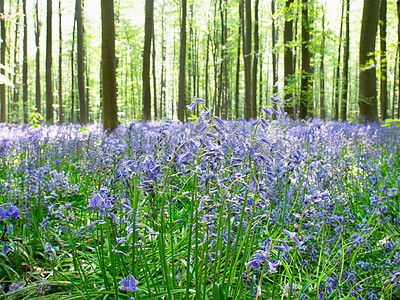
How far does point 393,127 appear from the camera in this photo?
27.4 feet

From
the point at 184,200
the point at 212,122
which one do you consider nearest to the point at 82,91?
the point at 184,200

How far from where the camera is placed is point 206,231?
64.9 inches

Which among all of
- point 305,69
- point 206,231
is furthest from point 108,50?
point 305,69

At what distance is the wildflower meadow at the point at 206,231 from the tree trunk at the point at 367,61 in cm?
679

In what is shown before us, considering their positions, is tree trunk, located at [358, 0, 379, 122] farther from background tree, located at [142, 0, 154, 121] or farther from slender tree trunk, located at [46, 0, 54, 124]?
slender tree trunk, located at [46, 0, 54, 124]

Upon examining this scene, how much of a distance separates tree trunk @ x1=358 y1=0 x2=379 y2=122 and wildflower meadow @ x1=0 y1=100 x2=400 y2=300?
679cm

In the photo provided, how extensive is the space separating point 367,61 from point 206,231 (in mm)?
9718

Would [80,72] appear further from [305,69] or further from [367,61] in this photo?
[367,61]

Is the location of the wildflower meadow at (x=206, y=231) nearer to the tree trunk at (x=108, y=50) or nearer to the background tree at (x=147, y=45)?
the tree trunk at (x=108, y=50)

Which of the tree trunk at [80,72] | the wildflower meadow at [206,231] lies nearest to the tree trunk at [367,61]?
the wildflower meadow at [206,231]

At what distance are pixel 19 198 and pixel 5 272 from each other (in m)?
0.75

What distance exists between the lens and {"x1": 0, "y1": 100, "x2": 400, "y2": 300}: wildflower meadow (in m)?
1.44

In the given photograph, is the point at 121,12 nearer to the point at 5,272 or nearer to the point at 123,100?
the point at 123,100

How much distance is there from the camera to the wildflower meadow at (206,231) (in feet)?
4.74
